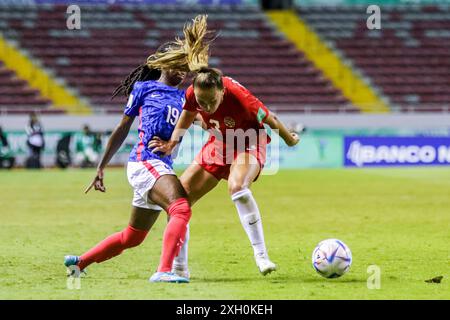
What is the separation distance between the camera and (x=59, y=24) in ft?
124

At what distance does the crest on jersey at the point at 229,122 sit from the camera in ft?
27.3

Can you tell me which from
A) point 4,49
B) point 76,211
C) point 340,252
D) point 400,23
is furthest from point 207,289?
point 400,23

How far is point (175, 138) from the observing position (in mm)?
8023

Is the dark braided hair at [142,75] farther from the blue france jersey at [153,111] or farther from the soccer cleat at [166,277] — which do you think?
the soccer cleat at [166,277]

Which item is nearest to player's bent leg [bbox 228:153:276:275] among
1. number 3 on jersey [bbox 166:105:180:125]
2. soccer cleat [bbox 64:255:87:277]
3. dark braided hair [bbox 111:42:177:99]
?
number 3 on jersey [bbox 166:105:180:125]

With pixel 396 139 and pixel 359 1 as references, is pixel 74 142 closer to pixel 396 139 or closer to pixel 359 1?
pixel 396 139

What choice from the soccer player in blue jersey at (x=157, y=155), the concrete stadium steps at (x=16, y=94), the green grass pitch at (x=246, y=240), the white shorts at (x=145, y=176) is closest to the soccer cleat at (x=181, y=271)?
the green grass pitch at (x=246, y=240)

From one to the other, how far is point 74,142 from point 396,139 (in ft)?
31.5

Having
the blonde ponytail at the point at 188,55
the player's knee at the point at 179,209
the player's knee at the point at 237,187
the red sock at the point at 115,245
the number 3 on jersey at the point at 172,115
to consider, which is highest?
the blonde ponytail at the point at 188,55

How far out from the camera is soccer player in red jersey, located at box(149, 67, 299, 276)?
8.02m

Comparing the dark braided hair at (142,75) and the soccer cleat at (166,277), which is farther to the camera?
the dark braided hair at (142,75)

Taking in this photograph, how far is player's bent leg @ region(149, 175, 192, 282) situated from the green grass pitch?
17 cm

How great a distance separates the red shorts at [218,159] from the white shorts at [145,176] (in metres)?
0.60

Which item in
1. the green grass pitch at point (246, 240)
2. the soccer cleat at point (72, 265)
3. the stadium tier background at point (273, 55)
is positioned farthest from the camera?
the stadium tier background at point (273, 55)
